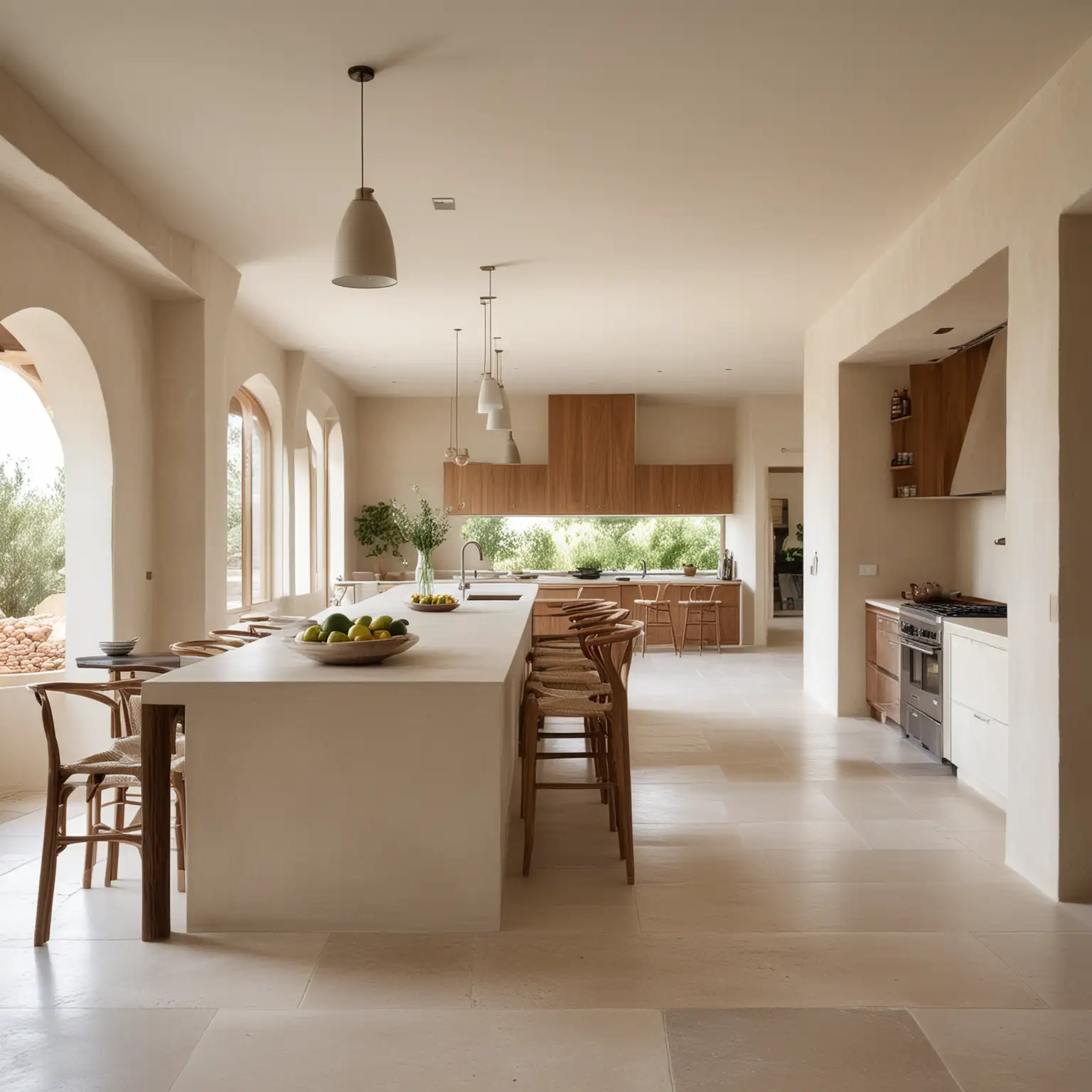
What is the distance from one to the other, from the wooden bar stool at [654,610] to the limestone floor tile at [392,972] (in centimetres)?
763

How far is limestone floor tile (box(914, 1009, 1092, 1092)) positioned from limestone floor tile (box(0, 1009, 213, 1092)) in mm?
1904

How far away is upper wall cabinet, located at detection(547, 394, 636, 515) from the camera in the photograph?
11.2 meters

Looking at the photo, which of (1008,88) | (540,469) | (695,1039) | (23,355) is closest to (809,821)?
(695,1039)

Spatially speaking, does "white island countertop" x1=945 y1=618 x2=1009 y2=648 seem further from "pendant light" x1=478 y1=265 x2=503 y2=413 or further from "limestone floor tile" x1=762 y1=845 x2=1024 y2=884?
"pendant light" x1=478 y1=265 x2=503 y2=413

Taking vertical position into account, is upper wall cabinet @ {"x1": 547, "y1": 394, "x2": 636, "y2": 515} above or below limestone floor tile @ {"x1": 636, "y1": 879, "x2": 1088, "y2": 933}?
above

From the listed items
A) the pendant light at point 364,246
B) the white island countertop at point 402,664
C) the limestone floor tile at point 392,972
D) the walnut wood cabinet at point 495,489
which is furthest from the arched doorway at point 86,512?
the walnut wood cabinet at point 495,489

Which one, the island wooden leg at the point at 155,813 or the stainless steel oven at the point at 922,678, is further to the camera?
the stainless steel oven at the point at 922,678

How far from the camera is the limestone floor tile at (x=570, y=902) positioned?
128 inches

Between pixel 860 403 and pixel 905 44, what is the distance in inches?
151

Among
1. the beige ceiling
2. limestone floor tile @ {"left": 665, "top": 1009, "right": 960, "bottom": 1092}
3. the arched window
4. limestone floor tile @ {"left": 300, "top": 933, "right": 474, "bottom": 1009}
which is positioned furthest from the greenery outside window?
limestone floor tile @ {"left": 665, "top": 1009, "right": 960, "bottom": 1092}

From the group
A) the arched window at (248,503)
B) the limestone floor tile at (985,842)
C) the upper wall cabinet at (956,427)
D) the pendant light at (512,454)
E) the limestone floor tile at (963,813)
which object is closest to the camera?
the limestone floor tile at (985,842)

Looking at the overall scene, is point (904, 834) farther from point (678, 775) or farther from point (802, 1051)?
point (802, 1051)

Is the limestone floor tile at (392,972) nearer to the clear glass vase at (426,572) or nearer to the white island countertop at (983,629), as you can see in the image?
the clear glass vase at (426,572)

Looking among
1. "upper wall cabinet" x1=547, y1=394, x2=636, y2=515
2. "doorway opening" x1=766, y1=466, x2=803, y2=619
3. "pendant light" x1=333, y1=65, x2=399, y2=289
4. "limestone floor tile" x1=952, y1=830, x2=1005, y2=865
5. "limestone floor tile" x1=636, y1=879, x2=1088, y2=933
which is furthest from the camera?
"doorway opening" x1=766, y1=466, x2=803, y2=619
